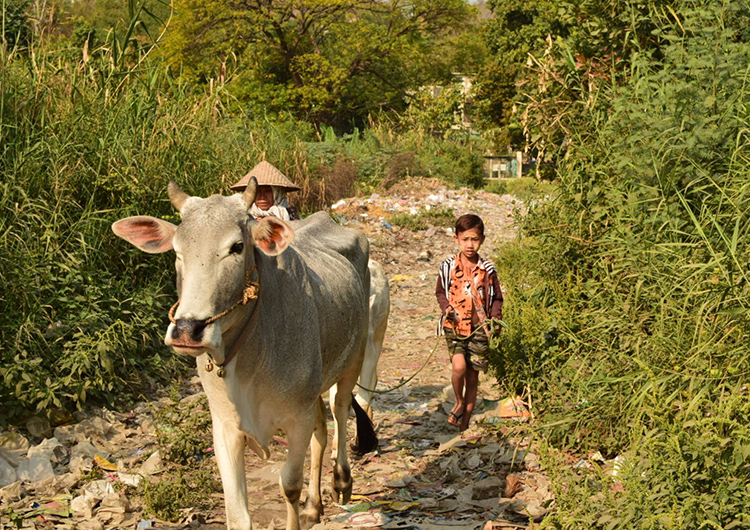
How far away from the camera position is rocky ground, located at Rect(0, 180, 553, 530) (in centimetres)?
463

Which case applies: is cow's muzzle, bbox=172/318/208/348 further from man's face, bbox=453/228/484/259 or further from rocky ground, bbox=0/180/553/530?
man's face, bbox=453/228/484/259

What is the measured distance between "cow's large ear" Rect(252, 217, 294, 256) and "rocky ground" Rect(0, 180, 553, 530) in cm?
158

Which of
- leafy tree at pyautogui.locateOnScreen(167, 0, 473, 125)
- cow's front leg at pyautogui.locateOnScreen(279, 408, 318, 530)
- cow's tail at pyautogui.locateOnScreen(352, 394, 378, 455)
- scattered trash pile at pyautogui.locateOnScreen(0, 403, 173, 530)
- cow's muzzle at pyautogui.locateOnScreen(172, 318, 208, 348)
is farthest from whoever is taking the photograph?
leafy tree at pyautogui.locateOnScreen(167, 0, 473, 125)

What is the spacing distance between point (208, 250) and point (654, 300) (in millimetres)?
2762

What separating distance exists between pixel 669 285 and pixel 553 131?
85.9 inches

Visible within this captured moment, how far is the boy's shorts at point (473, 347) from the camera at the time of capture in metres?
6.04

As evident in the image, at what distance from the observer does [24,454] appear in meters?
5.30

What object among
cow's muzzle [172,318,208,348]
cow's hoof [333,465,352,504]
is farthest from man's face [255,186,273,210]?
cow's muzzle [172,318,208,348]

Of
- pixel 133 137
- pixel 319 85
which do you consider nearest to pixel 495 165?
pixel 319 85

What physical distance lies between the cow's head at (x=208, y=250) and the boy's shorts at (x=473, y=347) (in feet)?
8.79

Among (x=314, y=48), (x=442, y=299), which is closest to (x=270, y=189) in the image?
(x=442, y=299)

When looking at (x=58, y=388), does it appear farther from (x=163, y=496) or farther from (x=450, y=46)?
(x=450, y=46)

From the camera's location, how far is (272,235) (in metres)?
3.66

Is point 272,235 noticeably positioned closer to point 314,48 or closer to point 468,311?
point 468,311
